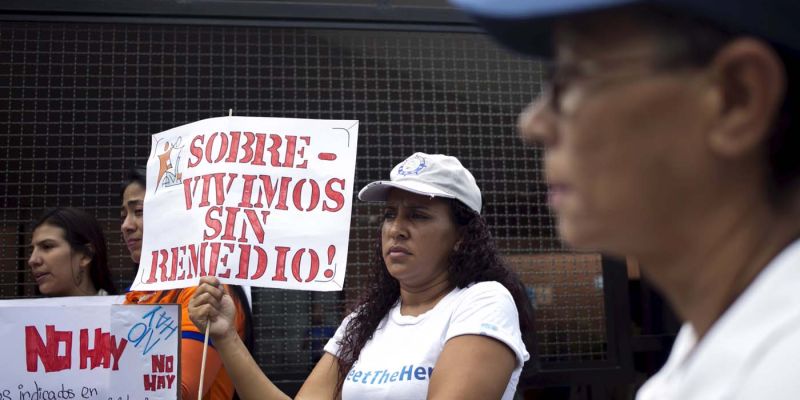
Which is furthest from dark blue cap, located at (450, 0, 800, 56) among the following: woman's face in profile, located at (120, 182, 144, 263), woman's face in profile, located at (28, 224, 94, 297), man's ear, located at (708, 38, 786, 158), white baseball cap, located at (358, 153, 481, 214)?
woman's face in profile, located at (28, 224, 94, 297)

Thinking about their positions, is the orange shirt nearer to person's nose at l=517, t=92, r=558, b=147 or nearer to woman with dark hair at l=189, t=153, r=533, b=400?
woman with dark hair at l=189, t=153, r=533, b=400

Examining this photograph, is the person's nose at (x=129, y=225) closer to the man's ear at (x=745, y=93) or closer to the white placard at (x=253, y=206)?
the white placard at (x=253, y=206)

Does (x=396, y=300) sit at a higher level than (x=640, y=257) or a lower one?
lower

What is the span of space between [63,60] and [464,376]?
2648mm

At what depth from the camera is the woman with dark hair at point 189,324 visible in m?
3.04

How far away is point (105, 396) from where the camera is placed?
311 centimetres

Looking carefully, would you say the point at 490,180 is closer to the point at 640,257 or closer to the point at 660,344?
the point at 660,344

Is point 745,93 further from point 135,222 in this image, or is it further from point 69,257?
point 69,257

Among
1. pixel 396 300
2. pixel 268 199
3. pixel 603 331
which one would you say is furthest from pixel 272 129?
pixel 603 331

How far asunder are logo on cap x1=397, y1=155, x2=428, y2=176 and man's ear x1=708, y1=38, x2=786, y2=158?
6.72 feet

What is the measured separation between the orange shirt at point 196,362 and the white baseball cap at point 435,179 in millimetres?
795

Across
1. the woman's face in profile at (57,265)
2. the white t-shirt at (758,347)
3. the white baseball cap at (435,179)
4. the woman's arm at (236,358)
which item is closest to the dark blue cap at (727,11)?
the white t-shirt at (758,347)

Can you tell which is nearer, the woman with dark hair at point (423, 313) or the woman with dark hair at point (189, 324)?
Result: the woman with dark hair at point (423, 313)

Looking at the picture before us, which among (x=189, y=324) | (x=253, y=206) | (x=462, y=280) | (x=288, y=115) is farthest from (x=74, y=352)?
(x=288, y=115)
